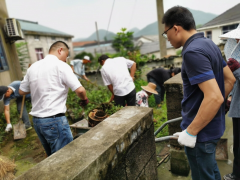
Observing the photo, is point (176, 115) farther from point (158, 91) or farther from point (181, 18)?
point (158, 91)

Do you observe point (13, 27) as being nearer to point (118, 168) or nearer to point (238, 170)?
point (118, 168)

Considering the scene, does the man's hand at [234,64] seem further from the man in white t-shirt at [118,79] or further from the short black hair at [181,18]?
the man in white t-shirt at [118,79]

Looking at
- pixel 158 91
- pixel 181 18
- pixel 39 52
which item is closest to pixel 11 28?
pixel 158 91

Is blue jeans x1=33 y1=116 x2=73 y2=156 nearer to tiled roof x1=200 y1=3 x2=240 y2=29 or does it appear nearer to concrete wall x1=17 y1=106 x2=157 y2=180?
concrete wall x1=17 y1=106 x2=157 y2=180

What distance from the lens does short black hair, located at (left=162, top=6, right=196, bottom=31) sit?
131cm

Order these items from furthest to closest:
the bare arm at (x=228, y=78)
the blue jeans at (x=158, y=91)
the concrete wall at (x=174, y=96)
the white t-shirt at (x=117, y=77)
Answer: the blue jeans at (x=158, y=91), the white t-shirt at (x=117, y=77), the concrete wall at (x=174, y=96), the bare arm at (x=228, y=78)

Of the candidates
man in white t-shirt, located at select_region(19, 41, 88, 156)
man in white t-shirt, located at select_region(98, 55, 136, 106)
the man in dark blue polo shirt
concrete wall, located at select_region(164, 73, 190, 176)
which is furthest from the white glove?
Answer: man in white t-shirt, located at select_region(98, 55, 136, 106)

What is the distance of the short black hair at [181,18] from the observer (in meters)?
1.31

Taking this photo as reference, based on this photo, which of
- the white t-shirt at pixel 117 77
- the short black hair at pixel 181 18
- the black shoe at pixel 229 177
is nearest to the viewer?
the short black hair at pixel 181 18

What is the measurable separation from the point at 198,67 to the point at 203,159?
81 centimetres

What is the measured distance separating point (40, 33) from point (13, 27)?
16.8 metres

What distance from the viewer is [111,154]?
128cm

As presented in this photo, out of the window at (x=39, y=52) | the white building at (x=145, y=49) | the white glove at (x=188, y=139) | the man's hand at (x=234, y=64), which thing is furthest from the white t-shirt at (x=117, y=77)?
the window at (x=39, y=52)

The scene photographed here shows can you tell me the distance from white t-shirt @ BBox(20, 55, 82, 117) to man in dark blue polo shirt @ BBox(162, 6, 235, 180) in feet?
4.43
